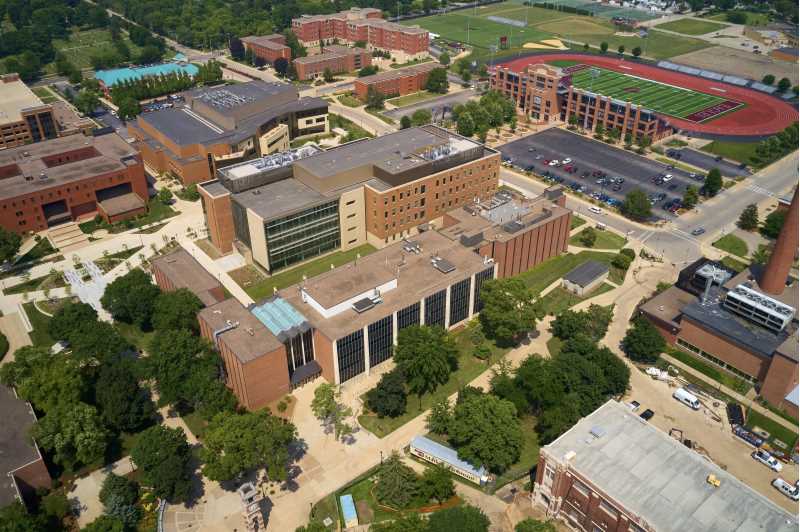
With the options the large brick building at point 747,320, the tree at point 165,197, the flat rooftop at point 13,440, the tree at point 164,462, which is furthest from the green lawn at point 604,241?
the flat rooftop at point 13,440

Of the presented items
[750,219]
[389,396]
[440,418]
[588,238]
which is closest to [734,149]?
[750,219]

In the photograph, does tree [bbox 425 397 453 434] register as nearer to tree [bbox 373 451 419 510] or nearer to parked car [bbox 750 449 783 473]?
tree [bbox 373 451 419 510]

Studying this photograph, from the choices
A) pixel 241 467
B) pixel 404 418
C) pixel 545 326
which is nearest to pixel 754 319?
pixel 545 326

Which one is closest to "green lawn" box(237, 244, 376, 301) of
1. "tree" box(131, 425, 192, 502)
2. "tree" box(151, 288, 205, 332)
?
"tree" box(151, 288, 205, 332)

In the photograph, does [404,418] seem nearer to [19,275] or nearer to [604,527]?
[604,527]

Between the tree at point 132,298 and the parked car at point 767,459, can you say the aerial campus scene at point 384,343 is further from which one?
the tree at point 132,298

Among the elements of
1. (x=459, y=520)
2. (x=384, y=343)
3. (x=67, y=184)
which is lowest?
(x=459, y=520)

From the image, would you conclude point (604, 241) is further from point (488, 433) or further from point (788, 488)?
point (488, 433)
